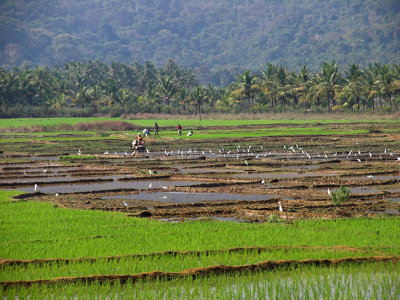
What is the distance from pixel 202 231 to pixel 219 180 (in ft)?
28.7

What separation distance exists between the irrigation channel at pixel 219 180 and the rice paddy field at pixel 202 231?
5cm

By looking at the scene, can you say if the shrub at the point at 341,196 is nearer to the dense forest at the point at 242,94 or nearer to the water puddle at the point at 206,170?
the water puddle at the point at 206,170

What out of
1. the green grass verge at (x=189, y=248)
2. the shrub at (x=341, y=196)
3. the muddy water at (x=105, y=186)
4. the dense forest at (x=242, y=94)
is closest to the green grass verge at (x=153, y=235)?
the green grass verge at (x=189, y=248)

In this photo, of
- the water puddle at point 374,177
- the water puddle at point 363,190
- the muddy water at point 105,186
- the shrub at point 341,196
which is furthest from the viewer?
the water puddle at point 374,177

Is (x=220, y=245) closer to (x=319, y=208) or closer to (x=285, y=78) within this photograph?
(x=319, y=208)

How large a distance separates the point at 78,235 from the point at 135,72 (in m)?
118

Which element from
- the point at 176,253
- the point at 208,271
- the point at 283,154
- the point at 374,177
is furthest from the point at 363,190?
the point at 283,154

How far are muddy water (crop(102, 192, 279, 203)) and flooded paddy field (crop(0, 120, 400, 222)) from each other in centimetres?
3

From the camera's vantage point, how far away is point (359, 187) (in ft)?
60.5

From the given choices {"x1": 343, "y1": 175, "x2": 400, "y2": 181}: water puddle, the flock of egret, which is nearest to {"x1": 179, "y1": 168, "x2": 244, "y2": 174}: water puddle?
the flock of egret

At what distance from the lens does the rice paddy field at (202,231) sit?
8.80m

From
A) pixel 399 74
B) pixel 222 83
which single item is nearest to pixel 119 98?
pixel 399 74

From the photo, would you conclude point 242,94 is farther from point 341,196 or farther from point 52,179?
point 341,196

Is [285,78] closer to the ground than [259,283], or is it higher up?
higher up
